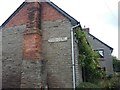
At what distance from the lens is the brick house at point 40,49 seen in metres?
15.5

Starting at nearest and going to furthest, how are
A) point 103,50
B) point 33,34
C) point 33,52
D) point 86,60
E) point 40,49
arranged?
point 33,52 → point 33,34 → point 40,49 → point 86,60 → point 103,50

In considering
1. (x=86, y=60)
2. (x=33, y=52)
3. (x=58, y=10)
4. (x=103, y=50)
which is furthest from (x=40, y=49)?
(x=103, y=50)

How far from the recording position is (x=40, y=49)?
16.5 meters

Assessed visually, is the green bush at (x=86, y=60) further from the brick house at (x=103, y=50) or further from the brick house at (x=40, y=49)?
the brick house at (x=103, y=50)

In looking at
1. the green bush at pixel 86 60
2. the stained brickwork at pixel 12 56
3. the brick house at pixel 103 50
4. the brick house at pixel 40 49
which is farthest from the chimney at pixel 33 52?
the brick house at pixel 103 50

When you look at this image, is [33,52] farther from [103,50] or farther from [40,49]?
[103,50]

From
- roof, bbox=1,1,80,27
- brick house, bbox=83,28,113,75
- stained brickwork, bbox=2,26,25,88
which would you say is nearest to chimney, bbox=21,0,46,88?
roof, bbox=1,1,80,27

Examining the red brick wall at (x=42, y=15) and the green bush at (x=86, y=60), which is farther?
the green bush at (x=86, y=60)

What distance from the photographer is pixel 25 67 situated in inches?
614

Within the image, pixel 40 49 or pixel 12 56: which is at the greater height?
pixel 40 49

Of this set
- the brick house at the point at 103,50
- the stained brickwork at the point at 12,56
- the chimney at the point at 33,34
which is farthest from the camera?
the brick house at the point at 103,50

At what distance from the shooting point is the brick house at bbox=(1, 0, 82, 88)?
50.8 feet

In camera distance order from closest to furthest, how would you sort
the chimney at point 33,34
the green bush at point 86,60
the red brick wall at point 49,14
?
the chimney at point 33,34
the red brick wall at point 49,14
the green bush at point 86,60

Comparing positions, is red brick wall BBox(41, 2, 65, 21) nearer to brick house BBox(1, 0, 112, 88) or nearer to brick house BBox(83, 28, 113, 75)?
brick house BBox(1, 0, 112, 88)
